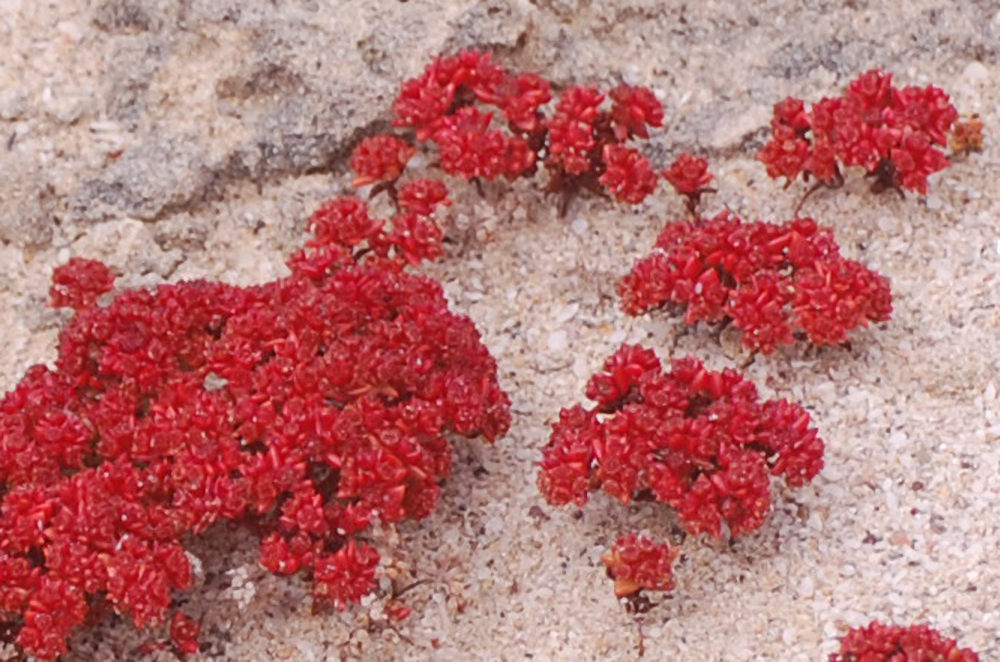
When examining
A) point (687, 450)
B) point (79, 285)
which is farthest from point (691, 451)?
point (79, 285)

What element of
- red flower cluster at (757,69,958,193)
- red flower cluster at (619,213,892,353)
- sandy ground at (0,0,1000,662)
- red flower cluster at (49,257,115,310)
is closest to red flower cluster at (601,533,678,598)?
sandy ground at (0,0,1000,662)

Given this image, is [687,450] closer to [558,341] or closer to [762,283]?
[762,283]

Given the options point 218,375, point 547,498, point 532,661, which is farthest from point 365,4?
point 532,661

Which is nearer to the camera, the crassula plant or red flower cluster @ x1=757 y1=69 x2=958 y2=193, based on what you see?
the crassula plant

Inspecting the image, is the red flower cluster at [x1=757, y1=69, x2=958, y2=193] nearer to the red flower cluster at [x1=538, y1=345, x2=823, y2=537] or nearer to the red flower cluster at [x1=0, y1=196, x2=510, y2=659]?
the red flower cluster at [x1=538, y1=345, x2=823, y2=537]

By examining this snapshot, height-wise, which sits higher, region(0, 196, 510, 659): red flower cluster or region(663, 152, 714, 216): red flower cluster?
region(663, 152, 714, 216): red flower cluster

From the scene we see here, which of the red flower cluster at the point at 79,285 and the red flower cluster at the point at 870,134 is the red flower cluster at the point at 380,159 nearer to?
the red flower cluster at the point at 79,285

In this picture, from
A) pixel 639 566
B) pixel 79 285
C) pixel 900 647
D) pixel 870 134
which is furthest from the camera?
pixel 870 134

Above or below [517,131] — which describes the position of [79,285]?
below
